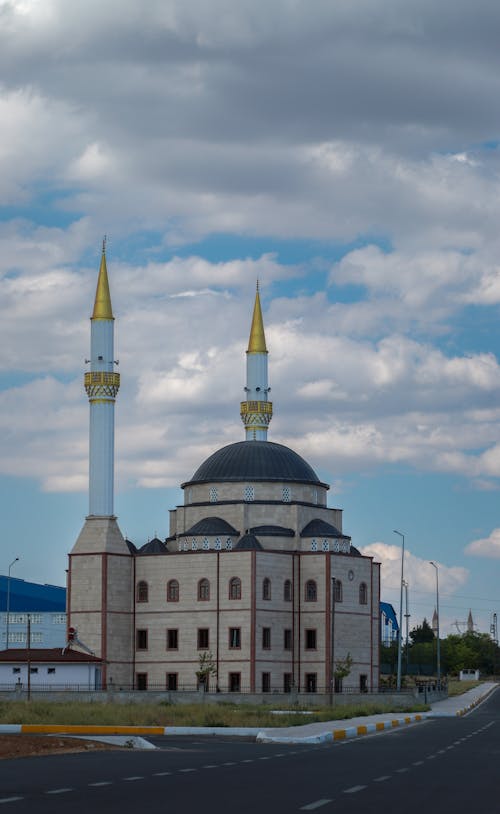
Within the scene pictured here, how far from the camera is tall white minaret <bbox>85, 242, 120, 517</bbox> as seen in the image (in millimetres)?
86938

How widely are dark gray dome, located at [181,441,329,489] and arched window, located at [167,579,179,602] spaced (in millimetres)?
7816

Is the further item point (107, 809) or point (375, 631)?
point (375, 631)

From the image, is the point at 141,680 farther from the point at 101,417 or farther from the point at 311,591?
the point at 101,417

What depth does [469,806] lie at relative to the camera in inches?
782

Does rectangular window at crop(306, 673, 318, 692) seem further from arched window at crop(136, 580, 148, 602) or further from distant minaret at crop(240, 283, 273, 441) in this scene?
distant minaret at crop(240, 283, 273, 441)

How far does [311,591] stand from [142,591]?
1012 cm

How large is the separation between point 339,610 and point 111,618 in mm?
13536

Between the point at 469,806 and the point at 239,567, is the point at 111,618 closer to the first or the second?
the point at 239,567

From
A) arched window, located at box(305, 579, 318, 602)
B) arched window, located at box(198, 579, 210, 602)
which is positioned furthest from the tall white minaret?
arched window, located at box(305, 579, 318, 602)

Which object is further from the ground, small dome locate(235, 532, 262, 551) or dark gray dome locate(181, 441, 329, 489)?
dark gray dome locate(181, 441, 329, 489)

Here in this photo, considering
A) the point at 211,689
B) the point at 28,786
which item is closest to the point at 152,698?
the point at 211,689

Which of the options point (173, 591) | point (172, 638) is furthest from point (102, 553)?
point (172, 638)

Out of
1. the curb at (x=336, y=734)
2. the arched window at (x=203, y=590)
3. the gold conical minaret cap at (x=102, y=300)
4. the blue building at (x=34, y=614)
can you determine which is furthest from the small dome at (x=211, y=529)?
the blue building at (x=34, y=614)

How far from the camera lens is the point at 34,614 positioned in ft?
436
